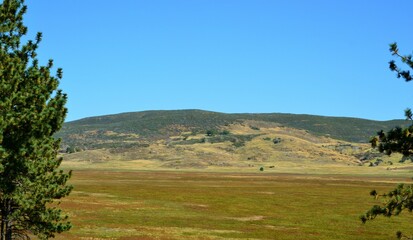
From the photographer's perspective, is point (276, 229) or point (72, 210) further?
point (72, 210)

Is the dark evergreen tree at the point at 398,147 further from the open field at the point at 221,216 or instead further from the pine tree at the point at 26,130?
the open field at the point at 221,216

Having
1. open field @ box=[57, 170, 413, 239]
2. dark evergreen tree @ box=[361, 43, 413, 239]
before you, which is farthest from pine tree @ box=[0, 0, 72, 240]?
open field @ box=[57, 170, 413, 239]

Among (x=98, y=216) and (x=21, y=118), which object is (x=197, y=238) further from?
(x=21, y=118)

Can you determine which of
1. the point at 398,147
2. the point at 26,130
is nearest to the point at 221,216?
the point at 26,130

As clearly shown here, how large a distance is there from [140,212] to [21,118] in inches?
1694

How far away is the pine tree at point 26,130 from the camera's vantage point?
75.9 ft

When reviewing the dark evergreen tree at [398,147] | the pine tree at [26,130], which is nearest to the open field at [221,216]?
the pine tree at [26,130]

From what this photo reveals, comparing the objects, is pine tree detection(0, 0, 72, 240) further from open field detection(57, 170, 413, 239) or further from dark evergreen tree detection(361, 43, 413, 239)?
open field detection(57, 170, 413, 239)

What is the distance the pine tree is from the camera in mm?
23125

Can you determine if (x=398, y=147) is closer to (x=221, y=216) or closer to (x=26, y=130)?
(x=26, y=130)

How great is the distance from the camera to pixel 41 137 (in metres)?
24.4

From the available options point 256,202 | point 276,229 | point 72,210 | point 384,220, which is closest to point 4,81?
point 276,229

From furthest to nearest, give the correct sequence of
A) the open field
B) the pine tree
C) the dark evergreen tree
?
the open field
the pine tree
the dark evergreen tree

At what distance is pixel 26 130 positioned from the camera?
23.6 meters
